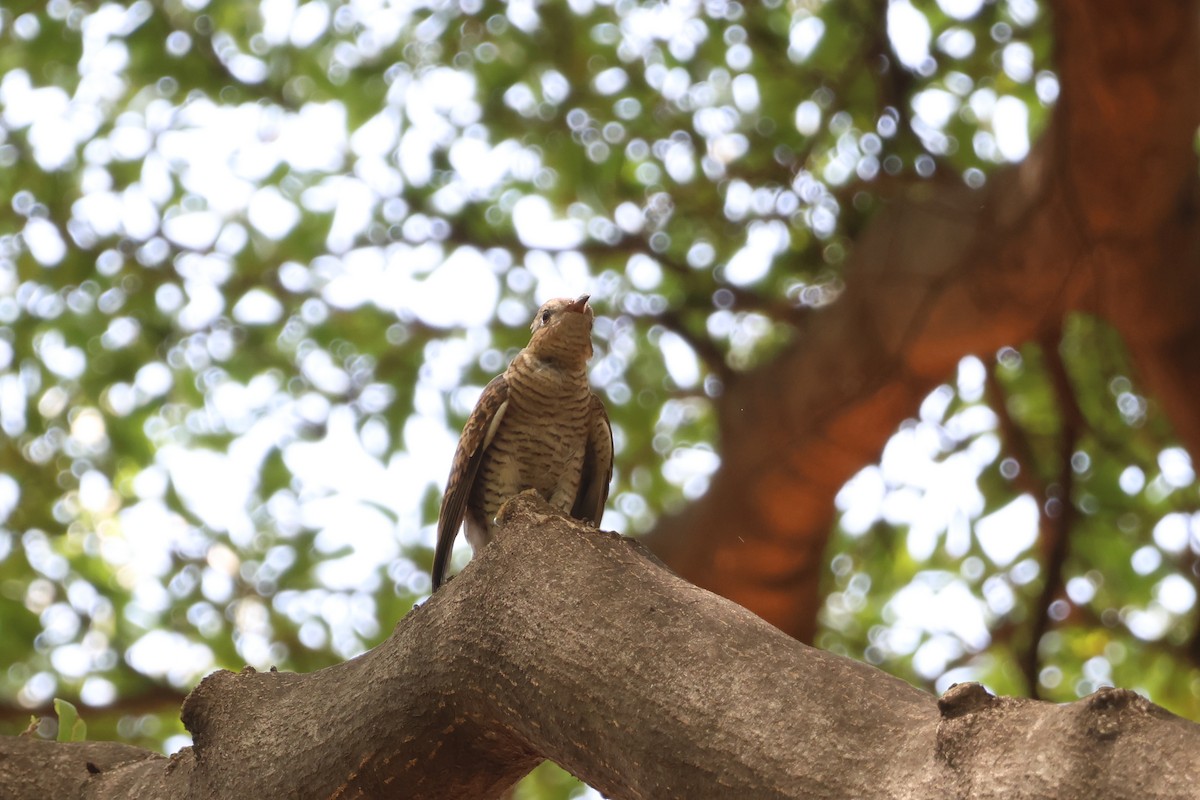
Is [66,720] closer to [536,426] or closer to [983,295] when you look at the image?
[536,426]

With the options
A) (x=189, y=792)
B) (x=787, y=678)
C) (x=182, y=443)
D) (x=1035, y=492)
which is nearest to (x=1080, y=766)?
(x=787, y=678)

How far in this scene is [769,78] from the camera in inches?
215

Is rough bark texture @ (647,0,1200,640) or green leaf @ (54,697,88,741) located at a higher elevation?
rough bark texture @ (647,0,1200,640)

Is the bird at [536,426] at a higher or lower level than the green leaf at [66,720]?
higher

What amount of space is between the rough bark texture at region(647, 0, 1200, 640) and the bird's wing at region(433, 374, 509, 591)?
136 centimetres

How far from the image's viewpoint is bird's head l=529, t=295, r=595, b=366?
3695 mm

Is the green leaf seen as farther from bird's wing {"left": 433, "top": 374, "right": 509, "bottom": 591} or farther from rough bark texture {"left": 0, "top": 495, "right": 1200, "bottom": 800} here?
bird's wing {"left": 433, "top": 374, "right": 509, "bottom": 591}

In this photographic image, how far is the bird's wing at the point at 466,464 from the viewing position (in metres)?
3.50

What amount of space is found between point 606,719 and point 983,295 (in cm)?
298

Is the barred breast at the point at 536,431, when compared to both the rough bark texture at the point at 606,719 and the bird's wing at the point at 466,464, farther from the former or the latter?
the rough bark texture at the point at 606,719

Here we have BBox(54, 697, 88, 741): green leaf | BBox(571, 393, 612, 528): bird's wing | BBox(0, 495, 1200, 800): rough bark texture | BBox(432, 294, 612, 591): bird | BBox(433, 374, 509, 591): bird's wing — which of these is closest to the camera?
BBox(0, 495, 1200, 800): rough bark texture

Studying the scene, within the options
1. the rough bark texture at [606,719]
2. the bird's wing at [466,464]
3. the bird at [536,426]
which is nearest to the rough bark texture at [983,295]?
the bird at [536,426]

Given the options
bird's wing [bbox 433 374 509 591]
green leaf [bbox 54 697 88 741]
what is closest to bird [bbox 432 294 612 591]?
bird's wing [bbox 433 374 509 591]

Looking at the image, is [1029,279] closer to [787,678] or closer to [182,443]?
[787,678]
